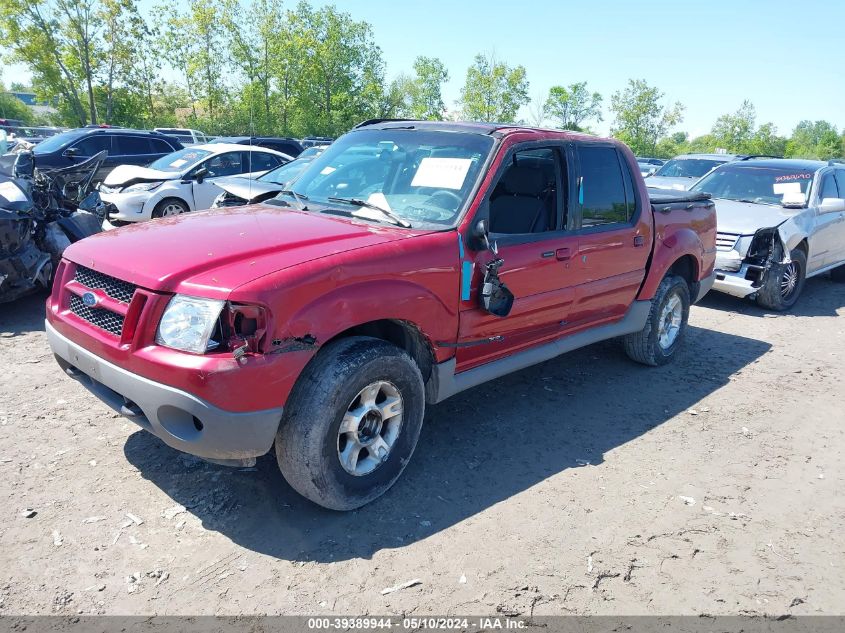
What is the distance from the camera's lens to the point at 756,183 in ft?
29.8

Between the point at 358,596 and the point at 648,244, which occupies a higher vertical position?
the point at 648,244

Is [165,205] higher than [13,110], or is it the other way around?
[13,110]

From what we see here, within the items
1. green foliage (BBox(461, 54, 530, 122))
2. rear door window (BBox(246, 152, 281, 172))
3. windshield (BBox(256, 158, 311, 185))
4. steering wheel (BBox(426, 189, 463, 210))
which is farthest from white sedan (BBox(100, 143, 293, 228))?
green foliage (BBox(461, 54, 530, 122))

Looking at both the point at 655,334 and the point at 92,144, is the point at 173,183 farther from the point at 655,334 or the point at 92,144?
the point at 655,334

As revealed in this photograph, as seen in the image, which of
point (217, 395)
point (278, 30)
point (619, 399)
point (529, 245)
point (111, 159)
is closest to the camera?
point (217, 395)

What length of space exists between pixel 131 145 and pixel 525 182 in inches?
486

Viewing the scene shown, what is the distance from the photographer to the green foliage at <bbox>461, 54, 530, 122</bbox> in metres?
35.6

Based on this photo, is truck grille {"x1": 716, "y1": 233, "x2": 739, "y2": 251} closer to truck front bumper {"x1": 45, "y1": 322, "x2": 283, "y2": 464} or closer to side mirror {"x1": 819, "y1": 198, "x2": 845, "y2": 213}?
side mirror {"x1": 819, "y1": 198, "x2": 845, "y2": 213}

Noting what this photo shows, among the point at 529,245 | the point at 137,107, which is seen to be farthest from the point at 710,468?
the point at 137,107

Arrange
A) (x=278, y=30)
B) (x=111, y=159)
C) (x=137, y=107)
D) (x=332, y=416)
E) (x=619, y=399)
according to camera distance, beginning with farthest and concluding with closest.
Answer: (x=137, y=107) → (x=278, y=30) → (x=111, y=159) → (x=619, y=399) → (x=332, y=416)

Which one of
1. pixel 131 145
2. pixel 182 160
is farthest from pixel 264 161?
pixel 131 145

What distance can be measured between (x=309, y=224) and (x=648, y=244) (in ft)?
9.84

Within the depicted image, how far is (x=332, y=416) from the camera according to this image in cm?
303

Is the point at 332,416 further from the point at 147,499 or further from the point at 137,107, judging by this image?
the point at 137,107
